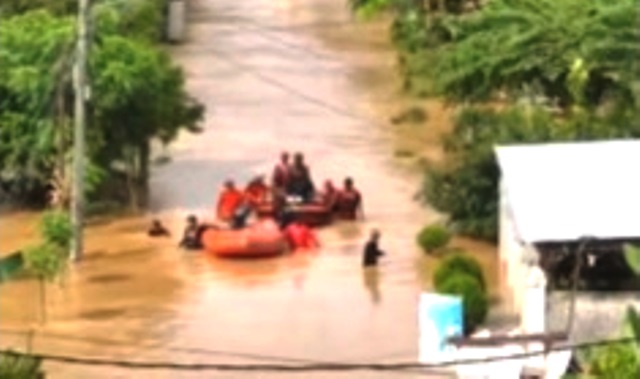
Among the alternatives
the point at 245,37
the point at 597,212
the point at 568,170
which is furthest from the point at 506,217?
the point at 245,37

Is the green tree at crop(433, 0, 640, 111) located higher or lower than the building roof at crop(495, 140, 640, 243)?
higher

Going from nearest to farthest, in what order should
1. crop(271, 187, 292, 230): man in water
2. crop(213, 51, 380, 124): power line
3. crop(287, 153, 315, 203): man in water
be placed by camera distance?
crop(271, 187, 292, 230): man in water, crop(287, 153, 315, 203): man in water, crop(213, 51, 380, 124): power line

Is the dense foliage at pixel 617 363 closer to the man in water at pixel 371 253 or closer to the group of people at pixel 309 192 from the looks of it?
the man in water at pixel 371 253

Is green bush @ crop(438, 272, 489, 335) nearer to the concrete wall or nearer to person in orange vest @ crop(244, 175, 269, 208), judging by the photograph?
the concrete wall

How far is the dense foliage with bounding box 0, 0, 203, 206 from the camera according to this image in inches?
1013

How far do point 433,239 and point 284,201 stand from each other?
2534mm

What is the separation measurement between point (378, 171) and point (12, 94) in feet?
17.3

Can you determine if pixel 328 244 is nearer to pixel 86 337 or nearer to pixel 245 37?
pixel 86 337

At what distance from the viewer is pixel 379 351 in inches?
775

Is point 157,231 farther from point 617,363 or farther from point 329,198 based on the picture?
point 617,363

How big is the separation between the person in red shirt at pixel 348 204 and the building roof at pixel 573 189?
4.21m

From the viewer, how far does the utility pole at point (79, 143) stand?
24078mm

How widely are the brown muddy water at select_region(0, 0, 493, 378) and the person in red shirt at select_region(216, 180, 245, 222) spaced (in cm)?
59

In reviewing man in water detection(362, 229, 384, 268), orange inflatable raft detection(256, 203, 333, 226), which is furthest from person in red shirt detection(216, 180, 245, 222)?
man in water detection(362, 229, 384, 268)
